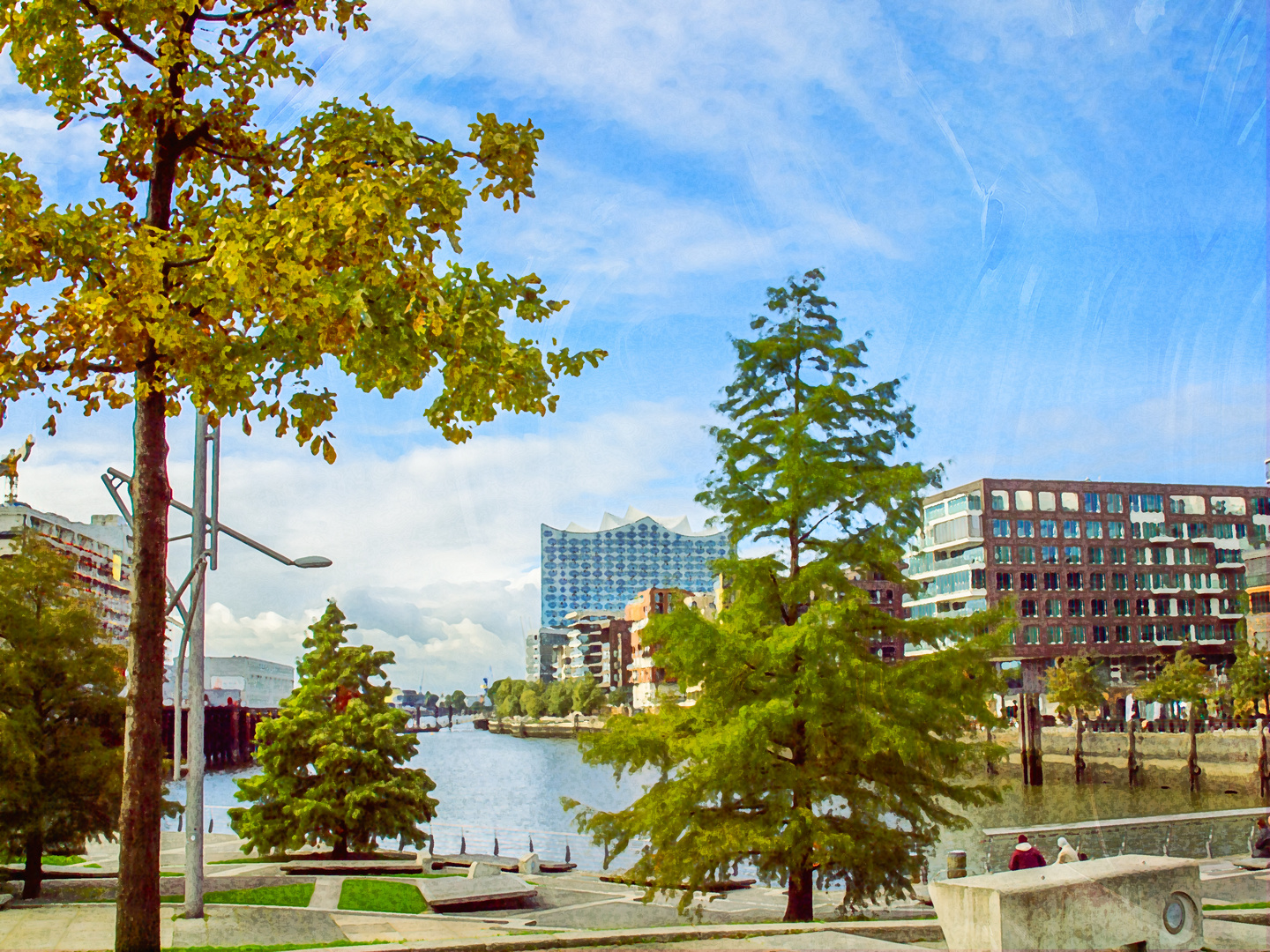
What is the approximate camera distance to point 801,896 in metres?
19.1

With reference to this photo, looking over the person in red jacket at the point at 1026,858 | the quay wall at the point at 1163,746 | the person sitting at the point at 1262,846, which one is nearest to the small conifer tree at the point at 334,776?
the person in red jacket at the point at 1026,858

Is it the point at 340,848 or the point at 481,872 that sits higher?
the point at 481,872


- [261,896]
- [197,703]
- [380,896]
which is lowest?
[380,896]

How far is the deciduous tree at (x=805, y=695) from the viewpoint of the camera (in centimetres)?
1816

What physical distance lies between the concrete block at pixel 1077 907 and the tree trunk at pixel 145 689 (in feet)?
24.5

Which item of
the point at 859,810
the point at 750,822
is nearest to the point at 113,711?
the point at 750,822

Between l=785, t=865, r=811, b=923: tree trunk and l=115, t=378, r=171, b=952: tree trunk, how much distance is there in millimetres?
11114

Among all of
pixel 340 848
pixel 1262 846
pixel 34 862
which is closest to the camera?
pixel 34 862

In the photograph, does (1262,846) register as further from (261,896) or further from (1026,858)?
(261,896)

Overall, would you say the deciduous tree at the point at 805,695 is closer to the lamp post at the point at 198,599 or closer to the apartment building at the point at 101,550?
the lamp post at the point at 198,599

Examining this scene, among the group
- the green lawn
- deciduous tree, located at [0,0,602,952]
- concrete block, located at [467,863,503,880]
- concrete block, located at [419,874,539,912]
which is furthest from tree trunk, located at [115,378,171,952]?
concrete block, located at [467,863,503,880]

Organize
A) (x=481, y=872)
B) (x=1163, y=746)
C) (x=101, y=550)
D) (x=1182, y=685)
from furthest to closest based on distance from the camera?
(x=101, y=550)
(x=1182, y=685)
(x=1163, y=746)
(x=481, y=872)

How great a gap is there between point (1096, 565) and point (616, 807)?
55.1 m

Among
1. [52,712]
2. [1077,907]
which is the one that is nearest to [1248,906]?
[1077,907]
